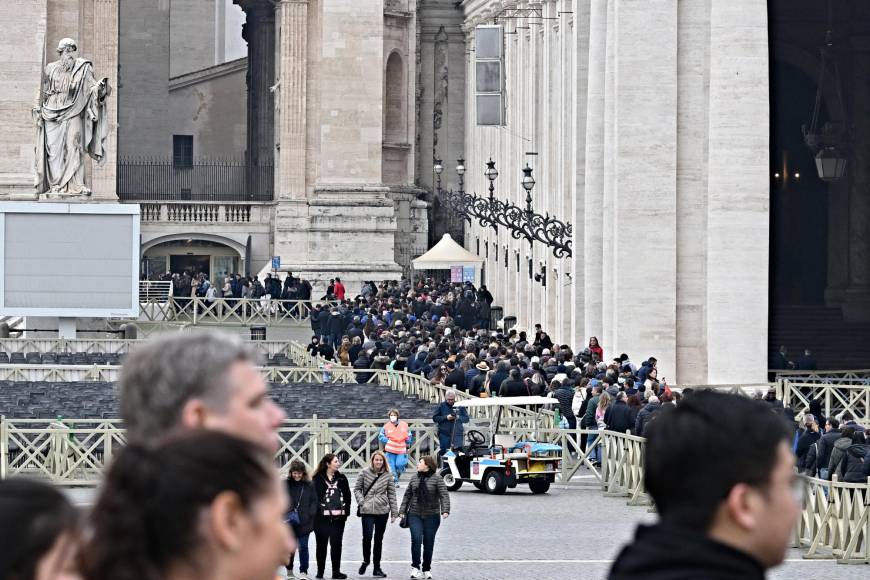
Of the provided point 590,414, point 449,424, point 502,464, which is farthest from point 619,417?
point 449,424

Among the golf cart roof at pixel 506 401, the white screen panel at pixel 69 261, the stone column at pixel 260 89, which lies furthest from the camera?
the stone column at pixel 260 89

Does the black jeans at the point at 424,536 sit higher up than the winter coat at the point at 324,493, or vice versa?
the winter coat at the point at 324,493

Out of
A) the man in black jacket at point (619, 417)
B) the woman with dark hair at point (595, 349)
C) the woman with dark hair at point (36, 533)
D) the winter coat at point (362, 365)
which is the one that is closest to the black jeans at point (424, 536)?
the man in black jacket at point (619, 417)

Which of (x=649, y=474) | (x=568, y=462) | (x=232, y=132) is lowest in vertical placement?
(x=568, y=462)

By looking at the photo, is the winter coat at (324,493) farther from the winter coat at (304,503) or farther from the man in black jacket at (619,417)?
the man in black jacket at (619,417)

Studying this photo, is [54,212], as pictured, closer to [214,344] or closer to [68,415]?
[68,415]

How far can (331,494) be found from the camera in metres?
17.7

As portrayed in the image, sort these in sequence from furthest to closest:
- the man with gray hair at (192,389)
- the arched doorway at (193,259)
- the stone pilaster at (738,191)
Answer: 1. the arched doorway at (193,259)
2. the stone pilaster at (738,191)
3. the man with gray hair at (192,389)

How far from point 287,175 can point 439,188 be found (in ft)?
27.4

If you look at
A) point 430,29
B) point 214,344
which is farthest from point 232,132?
point 214,344

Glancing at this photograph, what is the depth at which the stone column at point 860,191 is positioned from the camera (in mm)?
46750

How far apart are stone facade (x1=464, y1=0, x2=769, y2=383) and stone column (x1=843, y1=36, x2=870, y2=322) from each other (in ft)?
24.8

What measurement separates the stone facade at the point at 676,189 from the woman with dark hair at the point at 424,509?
16029 millimetres

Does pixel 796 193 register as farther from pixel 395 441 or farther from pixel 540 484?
pixel 395 441
